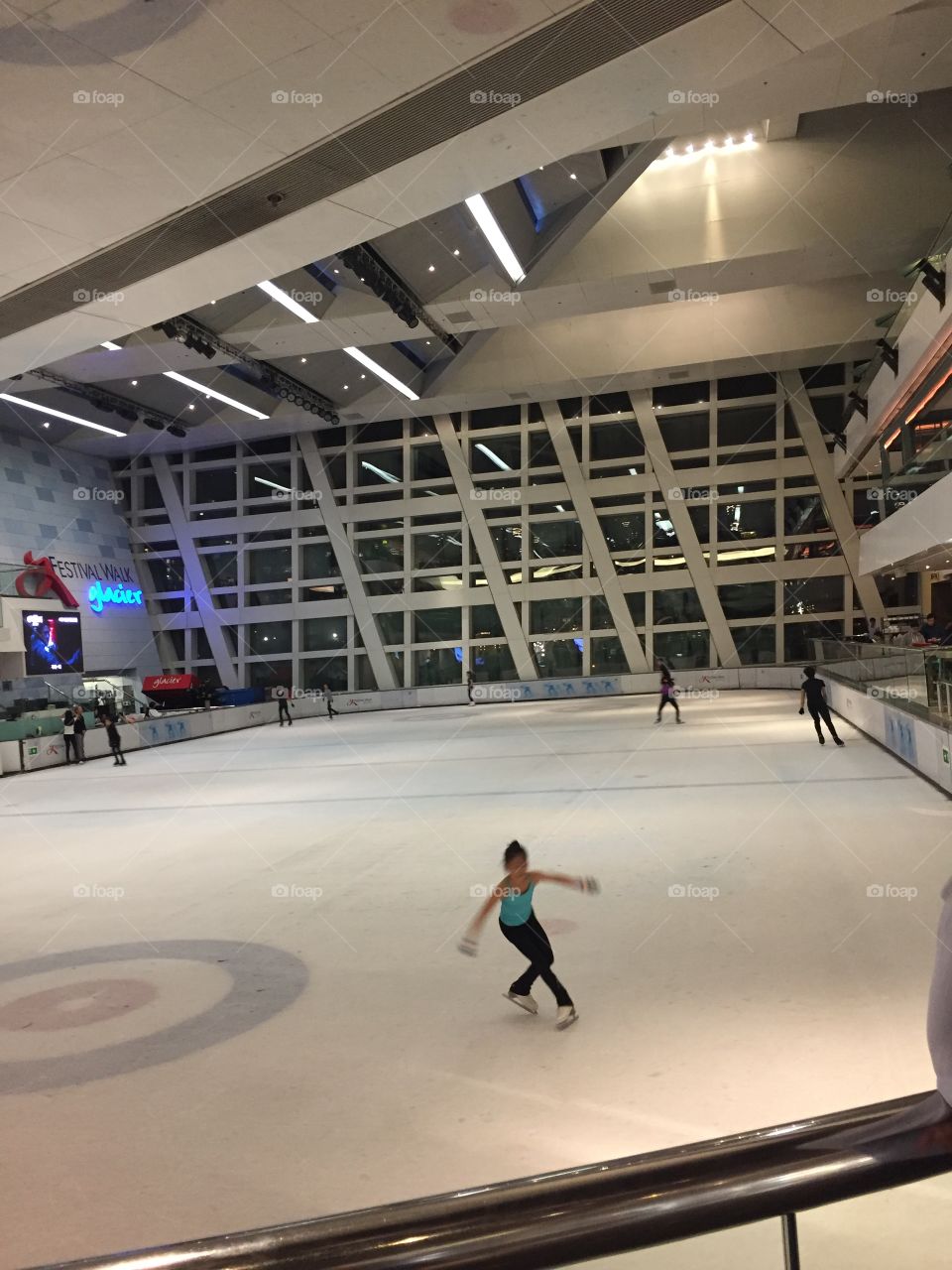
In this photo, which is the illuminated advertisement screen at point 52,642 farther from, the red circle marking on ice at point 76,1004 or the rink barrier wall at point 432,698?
the red circle marking on ice at point 76,1004

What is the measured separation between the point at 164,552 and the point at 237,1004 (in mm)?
35731

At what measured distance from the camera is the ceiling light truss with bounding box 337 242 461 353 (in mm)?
17141

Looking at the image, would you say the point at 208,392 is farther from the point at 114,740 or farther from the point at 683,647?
the point at 683,647

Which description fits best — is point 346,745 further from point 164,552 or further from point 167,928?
point 164,552

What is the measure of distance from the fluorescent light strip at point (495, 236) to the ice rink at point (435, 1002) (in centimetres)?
1013

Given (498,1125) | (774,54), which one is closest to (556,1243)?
(498,1125)

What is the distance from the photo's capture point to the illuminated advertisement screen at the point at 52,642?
82.2ft

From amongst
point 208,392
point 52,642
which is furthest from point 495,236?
point 52,642

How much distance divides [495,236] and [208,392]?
44.0 feet

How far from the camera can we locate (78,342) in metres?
13.0

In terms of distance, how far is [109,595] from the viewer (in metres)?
36.4

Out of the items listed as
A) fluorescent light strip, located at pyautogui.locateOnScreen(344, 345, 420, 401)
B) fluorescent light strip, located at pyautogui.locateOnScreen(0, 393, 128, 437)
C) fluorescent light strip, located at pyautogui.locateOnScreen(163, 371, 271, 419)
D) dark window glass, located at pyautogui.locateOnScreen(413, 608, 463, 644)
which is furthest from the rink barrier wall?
fluorescent light strip, located at pyautogui.locateOnScreen(344, 345, 420, 401)

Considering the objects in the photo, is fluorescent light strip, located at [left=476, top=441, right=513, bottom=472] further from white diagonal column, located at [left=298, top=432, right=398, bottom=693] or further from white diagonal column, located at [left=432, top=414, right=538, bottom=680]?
white diagonal column, located at [left=298, top=432, right=398, bottom=693]

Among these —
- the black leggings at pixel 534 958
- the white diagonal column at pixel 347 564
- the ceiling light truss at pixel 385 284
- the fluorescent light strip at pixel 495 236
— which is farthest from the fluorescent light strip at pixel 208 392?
the black leggings at pixel 534 958
